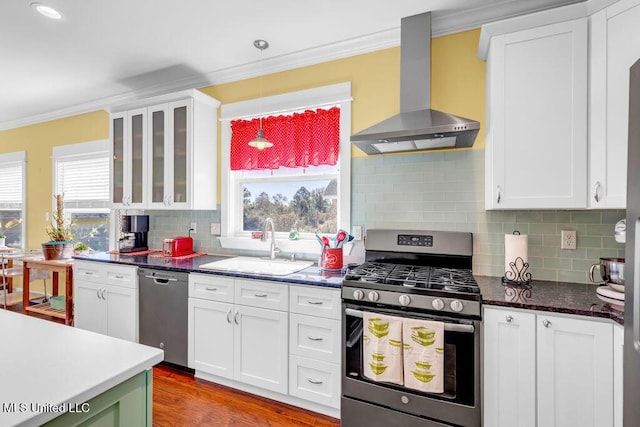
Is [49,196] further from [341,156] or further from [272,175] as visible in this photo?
[341,156]

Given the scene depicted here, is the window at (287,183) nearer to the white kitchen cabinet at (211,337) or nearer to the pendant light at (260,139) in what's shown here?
the pendant light at (260,139)

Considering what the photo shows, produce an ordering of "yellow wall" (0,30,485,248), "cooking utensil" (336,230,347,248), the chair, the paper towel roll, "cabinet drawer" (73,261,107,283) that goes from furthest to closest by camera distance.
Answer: the chair < "cabinet drawer" (73,261,107,283) < "cooking utensil" (336,230,347,248) < "yellow wall" (0,30,485,248) < the paper towel roll

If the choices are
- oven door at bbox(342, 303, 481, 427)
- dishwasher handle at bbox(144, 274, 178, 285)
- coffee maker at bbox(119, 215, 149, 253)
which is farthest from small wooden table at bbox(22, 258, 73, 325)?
oven door at bbox(342, 303, 481, 427)

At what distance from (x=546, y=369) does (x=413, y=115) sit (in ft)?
5.22

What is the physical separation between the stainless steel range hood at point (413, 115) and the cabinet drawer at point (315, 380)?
4.81 ft

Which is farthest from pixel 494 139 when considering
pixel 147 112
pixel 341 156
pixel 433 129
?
pixel 147 112

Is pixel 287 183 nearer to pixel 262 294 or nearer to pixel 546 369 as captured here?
pixel 262 294

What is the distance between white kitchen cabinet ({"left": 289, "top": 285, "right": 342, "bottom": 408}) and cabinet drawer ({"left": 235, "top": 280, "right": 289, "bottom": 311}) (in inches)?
2.4

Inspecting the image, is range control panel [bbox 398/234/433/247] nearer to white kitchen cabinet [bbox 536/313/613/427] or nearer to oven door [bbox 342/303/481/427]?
oven door [bbox 342/303/481/427]

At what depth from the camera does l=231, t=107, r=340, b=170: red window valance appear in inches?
104

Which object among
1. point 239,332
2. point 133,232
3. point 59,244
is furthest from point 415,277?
point 59,244

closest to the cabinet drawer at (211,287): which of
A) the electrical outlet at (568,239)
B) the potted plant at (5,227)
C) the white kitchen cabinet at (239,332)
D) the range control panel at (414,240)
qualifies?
the white kitchen cabinet at (239,332)

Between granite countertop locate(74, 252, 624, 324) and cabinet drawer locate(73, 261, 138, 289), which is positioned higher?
granite countertop locate(74, 252, 624, 324)

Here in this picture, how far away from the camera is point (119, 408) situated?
0.84 m
